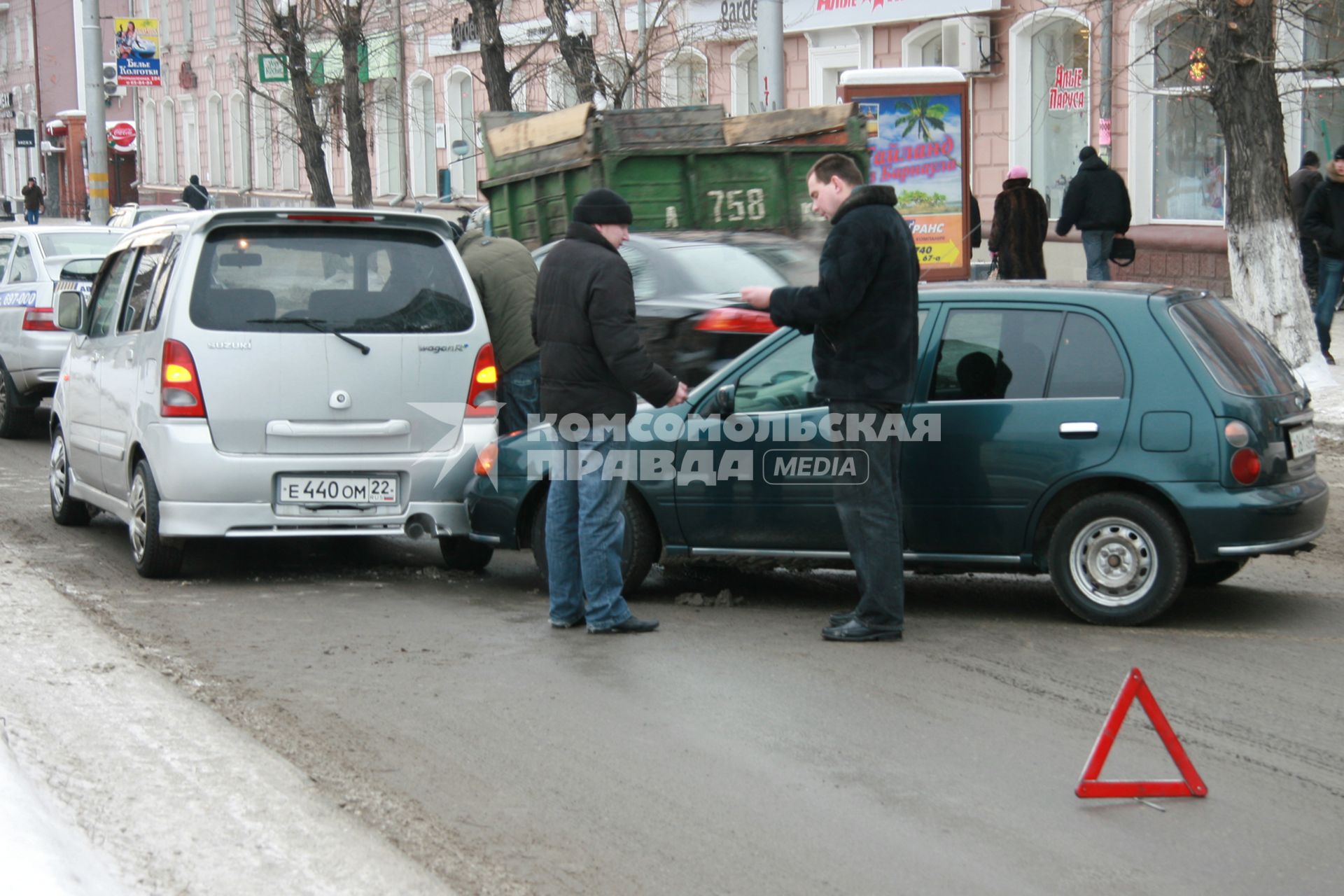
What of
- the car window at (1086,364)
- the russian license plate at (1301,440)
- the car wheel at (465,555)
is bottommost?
the car wheel at (465,555)

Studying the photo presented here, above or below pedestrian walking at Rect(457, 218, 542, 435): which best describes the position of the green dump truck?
above

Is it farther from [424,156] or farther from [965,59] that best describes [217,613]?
[424,156]

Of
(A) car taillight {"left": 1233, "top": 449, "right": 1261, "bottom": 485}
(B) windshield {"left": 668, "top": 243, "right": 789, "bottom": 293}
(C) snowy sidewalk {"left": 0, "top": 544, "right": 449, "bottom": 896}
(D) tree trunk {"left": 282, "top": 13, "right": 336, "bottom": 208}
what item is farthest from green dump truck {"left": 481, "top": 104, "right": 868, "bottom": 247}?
(D) tree trunk {"left": 282, "top": 13, "right": 336, "bottom": 208}

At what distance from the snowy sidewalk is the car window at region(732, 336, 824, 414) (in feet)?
9.03

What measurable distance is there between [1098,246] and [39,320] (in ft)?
34.2

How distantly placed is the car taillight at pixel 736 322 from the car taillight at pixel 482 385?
62.7 inches

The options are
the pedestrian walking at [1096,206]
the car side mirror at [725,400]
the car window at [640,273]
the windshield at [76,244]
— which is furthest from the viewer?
the pedestrian walking at [1096,206]

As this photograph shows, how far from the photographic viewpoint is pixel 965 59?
81.5ft

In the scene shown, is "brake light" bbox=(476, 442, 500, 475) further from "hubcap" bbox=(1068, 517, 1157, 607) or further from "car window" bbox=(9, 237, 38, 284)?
"car window" bbox=(9, 237, 38, 284)

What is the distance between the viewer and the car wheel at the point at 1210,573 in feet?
23.4

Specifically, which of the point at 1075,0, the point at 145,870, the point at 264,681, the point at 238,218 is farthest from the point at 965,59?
the point at 145,870

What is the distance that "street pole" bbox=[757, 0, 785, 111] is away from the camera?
1894cm

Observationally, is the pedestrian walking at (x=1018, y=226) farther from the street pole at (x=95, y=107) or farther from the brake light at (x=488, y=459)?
the street pole at (x=95, y=107)

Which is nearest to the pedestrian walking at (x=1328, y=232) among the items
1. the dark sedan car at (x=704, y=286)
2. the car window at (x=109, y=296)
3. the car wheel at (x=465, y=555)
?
the dark sedan car at (x=704, y=286)
